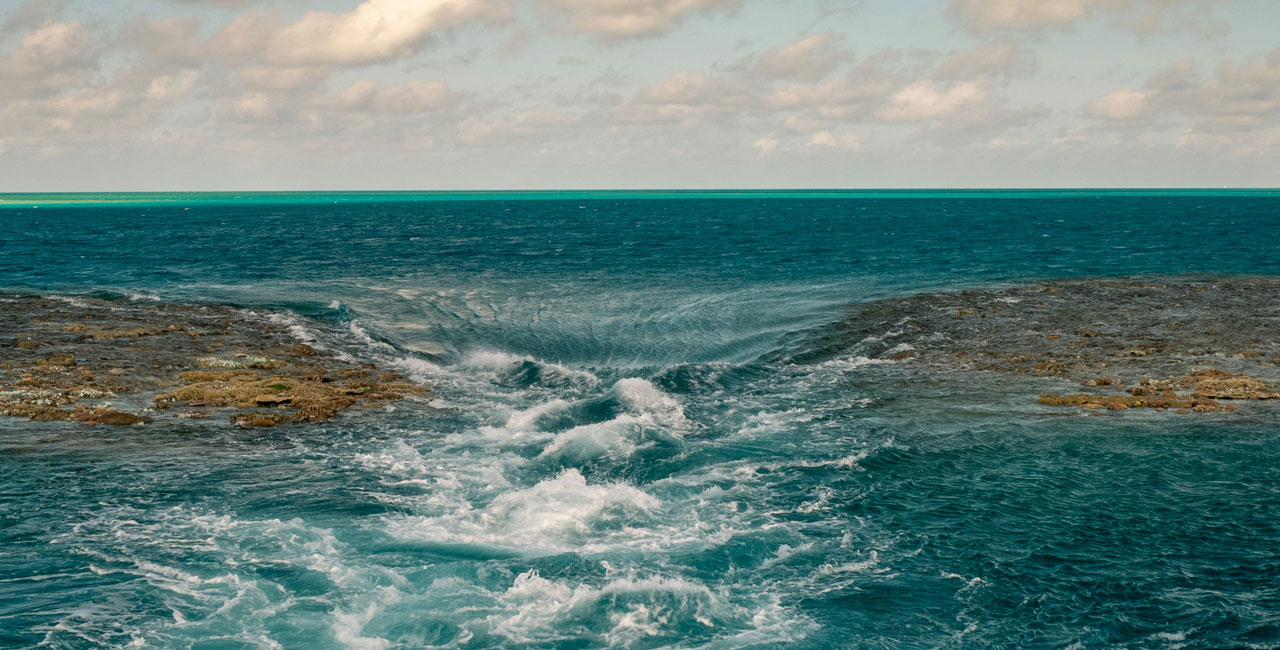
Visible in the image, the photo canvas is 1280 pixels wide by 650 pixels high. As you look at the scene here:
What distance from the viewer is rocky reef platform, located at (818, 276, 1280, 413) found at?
44594 mm

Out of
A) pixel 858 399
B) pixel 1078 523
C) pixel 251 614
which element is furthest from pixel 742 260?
pixel 251 614

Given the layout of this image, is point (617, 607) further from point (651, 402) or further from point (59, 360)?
point (59, 360)

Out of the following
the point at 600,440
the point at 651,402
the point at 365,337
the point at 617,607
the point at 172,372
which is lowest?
the point at 617,607

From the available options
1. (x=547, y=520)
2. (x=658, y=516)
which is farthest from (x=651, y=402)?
(x=547, y=520)

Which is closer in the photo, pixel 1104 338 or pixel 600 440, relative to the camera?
pixel 600 440

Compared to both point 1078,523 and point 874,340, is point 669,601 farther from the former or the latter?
point 874,340

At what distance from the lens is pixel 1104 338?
5831 centimetres

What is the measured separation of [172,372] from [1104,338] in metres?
55.8

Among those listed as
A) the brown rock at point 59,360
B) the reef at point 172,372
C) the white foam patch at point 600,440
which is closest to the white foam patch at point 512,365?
the reef at point 172,372

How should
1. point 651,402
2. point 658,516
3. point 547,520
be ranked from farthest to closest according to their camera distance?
1. point 651,402
2. point 658,516
3. point 547,520

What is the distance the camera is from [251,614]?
2409cm

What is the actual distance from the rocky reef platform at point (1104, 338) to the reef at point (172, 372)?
105 ft

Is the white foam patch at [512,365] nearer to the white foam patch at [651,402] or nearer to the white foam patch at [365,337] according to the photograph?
the white foam patch at [651,402]

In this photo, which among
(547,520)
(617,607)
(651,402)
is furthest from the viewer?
(651,402)
